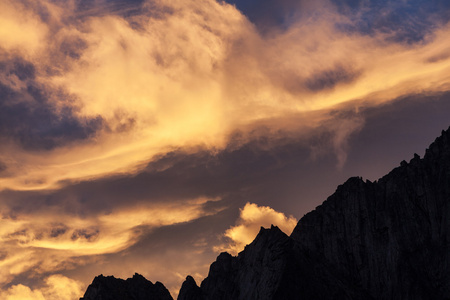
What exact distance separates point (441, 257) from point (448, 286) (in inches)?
416

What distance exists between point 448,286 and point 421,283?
9112 millimetres

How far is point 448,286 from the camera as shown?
19362 cm

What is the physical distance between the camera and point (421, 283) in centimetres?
19875

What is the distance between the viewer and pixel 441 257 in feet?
654

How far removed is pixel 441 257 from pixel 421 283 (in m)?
11.7
